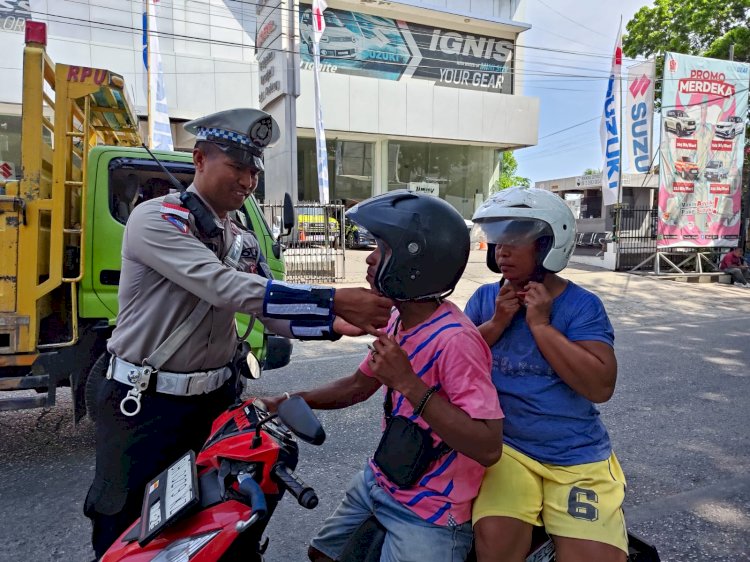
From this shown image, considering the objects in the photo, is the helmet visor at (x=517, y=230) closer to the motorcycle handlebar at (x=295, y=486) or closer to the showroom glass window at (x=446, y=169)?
the motorcycle handlebar at (x=295, y=486)

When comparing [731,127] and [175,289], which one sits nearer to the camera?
[175,289]

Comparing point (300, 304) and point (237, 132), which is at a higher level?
point (237, 132)

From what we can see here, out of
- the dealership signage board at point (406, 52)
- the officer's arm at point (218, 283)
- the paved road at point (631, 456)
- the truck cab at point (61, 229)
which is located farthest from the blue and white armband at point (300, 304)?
the dealership signage board at point (406, 52)

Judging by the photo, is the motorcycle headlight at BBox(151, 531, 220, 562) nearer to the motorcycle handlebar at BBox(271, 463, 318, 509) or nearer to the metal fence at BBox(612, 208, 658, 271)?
the motorcycle handlebar at BBox(271, 463, 318, 509)

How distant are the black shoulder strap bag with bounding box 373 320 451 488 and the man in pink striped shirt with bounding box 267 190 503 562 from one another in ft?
0.07

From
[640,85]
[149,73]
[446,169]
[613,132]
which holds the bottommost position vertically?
[613,132]

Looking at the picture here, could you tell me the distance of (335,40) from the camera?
21.2 meters

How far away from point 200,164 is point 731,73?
54.5 ft

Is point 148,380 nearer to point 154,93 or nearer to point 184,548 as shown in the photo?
point 184,548

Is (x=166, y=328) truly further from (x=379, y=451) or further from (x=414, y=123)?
(x=414, y=123)

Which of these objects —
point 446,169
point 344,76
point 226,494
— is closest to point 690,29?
point 446,169

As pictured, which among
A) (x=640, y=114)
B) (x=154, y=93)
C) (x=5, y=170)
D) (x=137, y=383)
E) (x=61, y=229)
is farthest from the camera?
(x=640, y=114)

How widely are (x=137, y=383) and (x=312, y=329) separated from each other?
0.66 meters

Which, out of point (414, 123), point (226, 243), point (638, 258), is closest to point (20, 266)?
point (226, 243)
